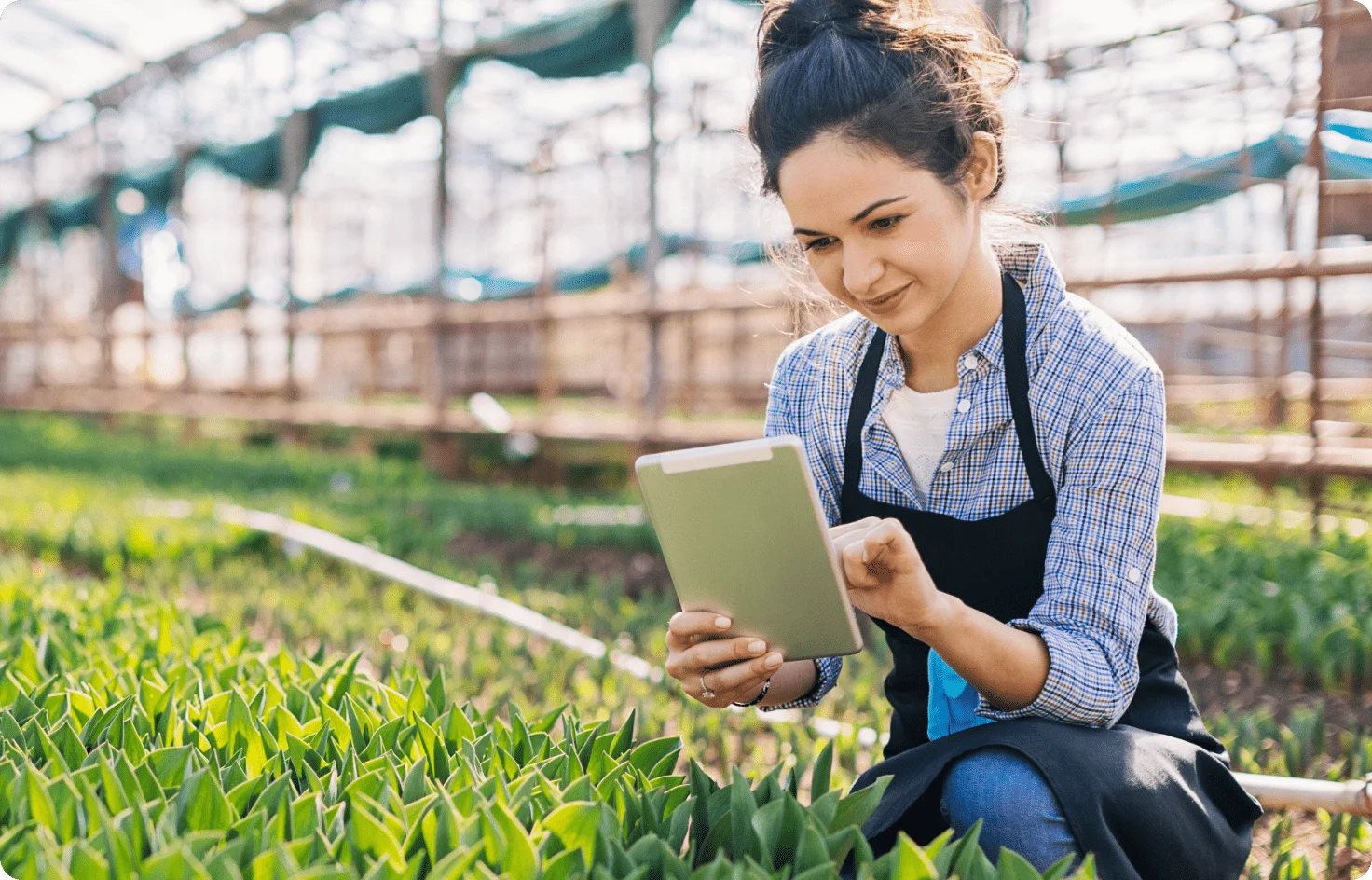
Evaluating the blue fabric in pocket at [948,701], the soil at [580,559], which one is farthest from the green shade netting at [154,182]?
the blue fabric in pocket at [948,701]

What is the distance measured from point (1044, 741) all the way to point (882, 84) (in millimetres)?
869

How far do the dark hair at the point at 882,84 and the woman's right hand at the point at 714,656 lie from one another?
63 cm

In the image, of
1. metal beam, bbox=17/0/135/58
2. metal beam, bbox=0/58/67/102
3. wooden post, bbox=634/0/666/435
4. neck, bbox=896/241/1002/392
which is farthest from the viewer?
metal beam, bbox=0/58/67/102

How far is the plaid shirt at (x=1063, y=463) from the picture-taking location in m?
1.52

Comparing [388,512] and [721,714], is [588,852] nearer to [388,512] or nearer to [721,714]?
[721,714]

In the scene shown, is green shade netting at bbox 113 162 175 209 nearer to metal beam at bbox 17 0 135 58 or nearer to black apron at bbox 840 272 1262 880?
metal beam at bbox 17 0 135 58

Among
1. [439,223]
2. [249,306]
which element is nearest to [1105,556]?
[439,223]

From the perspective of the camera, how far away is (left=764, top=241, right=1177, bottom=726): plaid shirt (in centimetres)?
152

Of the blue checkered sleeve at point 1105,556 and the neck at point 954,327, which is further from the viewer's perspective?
the neck at point 954,327

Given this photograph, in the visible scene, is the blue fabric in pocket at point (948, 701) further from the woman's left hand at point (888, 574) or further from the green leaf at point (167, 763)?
the green leaf at point (167, 763)

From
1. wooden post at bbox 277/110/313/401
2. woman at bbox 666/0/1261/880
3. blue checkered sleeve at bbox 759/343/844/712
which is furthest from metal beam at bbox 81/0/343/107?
woman at bbox 666/0/1261/880

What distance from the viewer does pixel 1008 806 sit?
1.39 m

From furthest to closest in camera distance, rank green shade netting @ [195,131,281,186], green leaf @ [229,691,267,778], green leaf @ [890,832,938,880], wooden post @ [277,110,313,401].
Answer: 1. green shade netting @ [195,131,281,186]
2. wooden post @ [277,110,313,401]
3. green leaf @ [229,691,267,778]
4. green leaf @ [890,832,938,880]

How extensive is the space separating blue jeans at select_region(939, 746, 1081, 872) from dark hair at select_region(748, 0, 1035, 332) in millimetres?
749
